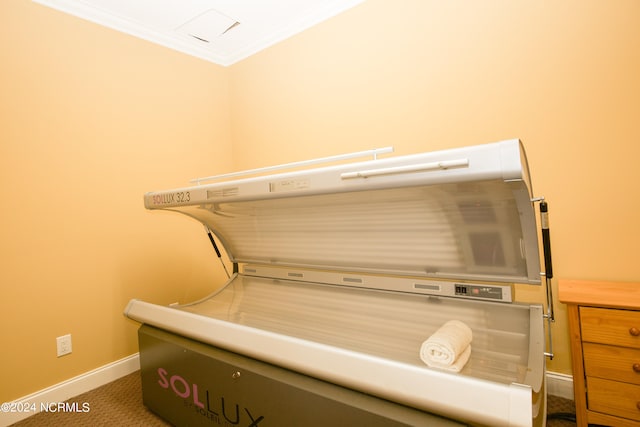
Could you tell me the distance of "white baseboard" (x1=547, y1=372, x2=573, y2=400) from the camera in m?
1.80

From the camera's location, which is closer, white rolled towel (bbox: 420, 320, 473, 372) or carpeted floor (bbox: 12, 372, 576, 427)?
white rolled towel (bbox: 420, 320, 473, 372)

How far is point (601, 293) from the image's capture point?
1.45 meters

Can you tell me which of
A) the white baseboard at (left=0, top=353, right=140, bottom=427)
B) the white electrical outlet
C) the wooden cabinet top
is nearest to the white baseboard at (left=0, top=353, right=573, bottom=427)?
the white baseboard at (left=0, top=353, right=140, bottom=427)

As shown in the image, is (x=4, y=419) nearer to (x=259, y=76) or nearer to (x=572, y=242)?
(x=259, y=76)

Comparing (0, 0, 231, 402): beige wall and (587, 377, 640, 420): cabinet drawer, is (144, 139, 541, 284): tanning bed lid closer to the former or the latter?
(587, 377, 640, 420): cabinet drawer

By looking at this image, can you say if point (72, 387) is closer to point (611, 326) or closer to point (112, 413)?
point (112, 413)

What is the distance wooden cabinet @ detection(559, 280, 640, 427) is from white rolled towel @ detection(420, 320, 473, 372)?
21.4 inches

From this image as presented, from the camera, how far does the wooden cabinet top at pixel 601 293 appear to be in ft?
4.39

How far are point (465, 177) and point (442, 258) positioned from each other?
675 millimetres

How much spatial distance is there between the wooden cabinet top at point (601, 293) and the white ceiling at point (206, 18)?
221 cm

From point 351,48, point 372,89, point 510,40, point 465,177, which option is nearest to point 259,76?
point 351,48

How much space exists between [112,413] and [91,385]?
1.39ft

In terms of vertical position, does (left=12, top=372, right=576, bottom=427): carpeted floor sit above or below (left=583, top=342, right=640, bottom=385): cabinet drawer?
below

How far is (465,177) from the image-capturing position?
927 mm
